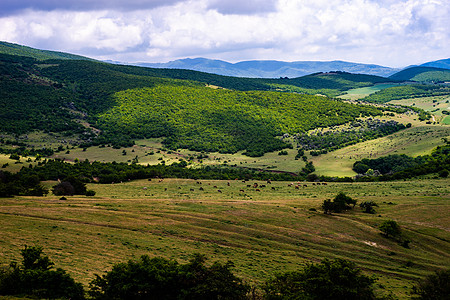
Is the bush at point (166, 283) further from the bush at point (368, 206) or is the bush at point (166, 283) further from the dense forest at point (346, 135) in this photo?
the dense forest at point (346, 135)

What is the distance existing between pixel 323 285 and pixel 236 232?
20700 millimetres

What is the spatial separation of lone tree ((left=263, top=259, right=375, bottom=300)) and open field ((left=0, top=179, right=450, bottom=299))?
4.87m

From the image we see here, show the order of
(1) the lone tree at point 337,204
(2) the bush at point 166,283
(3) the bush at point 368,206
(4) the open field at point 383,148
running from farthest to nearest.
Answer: (4) the open field at point 383,148, (3) the bush at point 368,206, (1) the lone tree at point 337,204, (2) the bush at point 166,283

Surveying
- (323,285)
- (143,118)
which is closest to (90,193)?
(323,285)

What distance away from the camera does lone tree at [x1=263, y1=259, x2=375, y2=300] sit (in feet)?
97.0

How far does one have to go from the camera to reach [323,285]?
30312 millimetres

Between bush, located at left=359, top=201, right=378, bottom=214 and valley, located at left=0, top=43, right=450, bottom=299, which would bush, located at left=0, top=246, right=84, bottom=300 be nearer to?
valley, located at left=0, top=43, right=450, bottom=299

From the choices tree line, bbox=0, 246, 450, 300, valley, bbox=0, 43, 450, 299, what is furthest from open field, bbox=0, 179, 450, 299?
tree line, bbox=0, 246, 450, 300

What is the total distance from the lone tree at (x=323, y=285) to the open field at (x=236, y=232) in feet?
16.0

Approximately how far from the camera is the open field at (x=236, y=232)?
130ft

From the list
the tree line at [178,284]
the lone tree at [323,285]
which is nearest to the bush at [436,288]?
the tree line at [178,284]

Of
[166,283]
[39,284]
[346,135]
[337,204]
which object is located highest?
[346,135]

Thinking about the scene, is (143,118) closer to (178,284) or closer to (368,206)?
(368,206)

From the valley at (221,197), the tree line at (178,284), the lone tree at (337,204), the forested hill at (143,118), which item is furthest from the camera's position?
the forested hill at (143,118)
